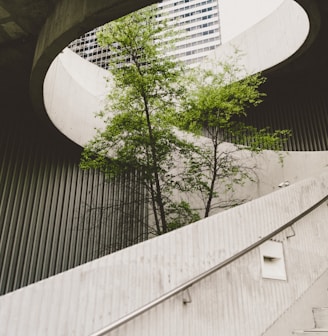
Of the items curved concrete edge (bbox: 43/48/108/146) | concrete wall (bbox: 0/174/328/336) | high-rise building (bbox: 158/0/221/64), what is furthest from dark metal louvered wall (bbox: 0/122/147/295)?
high-rise building (bbox: 158/0/221/64)

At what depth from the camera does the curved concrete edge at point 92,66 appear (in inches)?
259

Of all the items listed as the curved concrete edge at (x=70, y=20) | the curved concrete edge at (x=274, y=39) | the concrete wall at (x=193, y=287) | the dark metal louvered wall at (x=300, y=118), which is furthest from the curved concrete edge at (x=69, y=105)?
the dark metal louvered wall at (x=300, y=118)

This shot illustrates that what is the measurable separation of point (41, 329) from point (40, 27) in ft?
14.5

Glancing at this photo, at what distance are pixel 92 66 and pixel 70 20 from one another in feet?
19.0

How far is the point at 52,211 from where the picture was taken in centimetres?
646

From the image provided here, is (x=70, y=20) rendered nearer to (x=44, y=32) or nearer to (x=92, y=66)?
(x=44, y=32)

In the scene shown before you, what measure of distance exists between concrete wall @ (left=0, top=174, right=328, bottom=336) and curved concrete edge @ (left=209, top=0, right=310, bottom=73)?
4.97 metres

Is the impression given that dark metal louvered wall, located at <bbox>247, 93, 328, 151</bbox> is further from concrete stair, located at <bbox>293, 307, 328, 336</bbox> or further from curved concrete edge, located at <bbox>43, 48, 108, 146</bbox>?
concrete stair, located at <bbox>293, 307, 328, 336</bbox>

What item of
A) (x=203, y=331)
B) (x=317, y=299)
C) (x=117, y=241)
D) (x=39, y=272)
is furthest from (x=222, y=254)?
(x=117, y=241)

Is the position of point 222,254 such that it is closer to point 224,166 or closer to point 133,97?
point 133,97

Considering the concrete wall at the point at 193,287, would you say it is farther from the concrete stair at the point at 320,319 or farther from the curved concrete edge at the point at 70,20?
the curved concrete edge at the point at 70,20

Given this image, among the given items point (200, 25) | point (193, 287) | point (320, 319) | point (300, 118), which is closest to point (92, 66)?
point (300, 118)

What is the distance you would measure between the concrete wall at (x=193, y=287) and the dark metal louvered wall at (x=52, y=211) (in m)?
4.28

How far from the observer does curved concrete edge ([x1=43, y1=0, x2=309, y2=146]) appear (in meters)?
6.57
